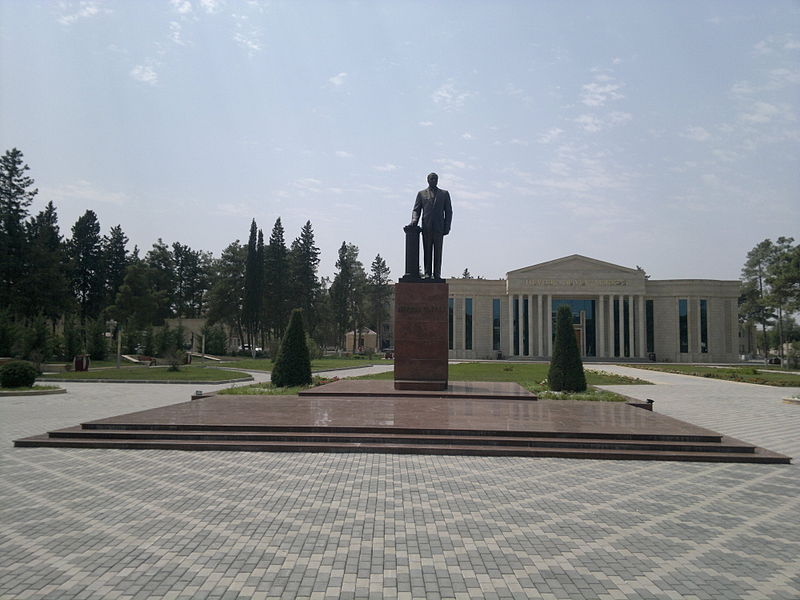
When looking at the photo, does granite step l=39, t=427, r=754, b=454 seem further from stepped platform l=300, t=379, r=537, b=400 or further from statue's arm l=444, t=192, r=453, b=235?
statue's arm l=444, t=192, r=453, b=235

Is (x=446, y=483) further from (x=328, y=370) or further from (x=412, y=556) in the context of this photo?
(x=328, y=370)

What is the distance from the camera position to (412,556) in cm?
444

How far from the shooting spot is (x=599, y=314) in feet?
190

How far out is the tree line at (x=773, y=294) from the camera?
40656 millimetres

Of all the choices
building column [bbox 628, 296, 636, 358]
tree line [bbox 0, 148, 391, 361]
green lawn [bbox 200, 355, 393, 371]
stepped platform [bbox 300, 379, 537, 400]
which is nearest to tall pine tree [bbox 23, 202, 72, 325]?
tree line [bbox 0, 148, 391, 361]

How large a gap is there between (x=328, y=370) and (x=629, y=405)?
69.8ft

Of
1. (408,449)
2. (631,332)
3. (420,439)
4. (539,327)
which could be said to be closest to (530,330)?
(539,327)

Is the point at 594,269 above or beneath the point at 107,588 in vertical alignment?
above

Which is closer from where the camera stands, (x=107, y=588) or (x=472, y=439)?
(x=107, y=588)

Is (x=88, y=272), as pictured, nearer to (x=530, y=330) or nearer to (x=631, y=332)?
(x=530, y=330)

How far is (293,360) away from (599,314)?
47236 millimetres

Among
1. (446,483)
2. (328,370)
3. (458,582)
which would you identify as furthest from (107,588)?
(328,370)

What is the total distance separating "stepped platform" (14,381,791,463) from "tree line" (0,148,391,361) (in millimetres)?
21702

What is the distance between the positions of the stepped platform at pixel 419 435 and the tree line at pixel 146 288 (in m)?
21.7
